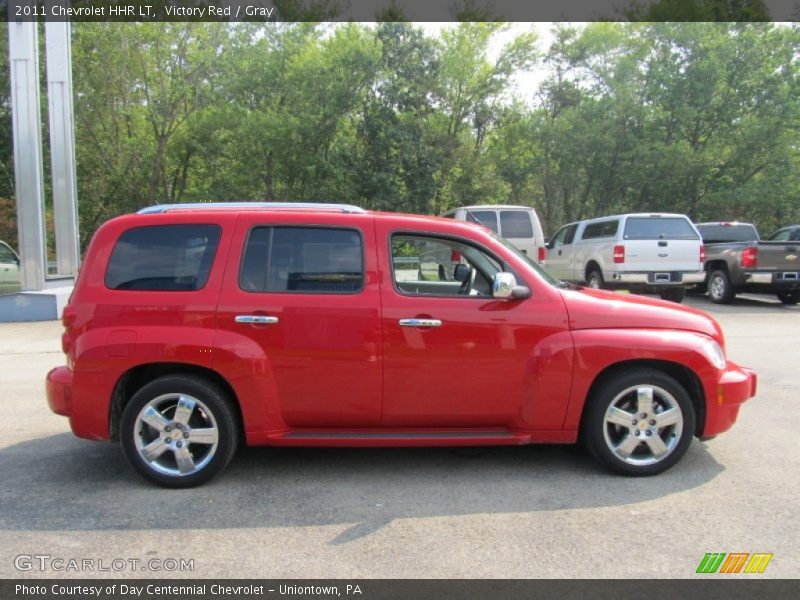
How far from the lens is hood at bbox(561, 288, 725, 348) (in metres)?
4.09

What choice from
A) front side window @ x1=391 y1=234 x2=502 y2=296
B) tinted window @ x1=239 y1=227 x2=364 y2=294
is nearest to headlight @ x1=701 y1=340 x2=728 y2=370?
front side window @ x1=391 y1=234 x2=502 y2=296

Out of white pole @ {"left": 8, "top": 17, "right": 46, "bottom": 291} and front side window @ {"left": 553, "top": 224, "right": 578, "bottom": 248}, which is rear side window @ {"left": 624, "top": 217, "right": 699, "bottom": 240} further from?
white pole @ {"left": 8, "top": 17, "right": 46, "bottom": 291}

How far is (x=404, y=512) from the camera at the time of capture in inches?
145

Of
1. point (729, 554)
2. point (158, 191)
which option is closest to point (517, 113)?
point (158, 191)

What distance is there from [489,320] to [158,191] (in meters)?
27.0

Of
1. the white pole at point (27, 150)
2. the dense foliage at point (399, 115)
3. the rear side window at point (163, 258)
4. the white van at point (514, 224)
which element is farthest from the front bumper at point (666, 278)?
the dense foliage at point (399, 115)

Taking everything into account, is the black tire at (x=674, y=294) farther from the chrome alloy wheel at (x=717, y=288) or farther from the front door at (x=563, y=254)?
the front door at (x=563, y=254)

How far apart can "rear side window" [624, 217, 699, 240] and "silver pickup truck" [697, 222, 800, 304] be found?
1283 mm

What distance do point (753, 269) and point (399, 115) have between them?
620 inches

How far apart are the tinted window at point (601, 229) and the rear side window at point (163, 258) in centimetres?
1108

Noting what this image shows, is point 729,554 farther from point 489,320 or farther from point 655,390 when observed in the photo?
point 489,320

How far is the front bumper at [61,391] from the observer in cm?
405
